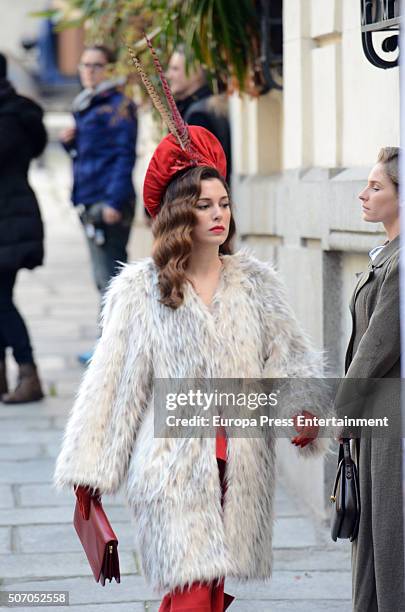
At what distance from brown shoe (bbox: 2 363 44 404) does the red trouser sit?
4641mm

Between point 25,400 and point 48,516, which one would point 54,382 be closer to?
point 25,400

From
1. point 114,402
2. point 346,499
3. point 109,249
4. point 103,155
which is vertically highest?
point 103,155

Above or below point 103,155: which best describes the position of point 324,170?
A: below

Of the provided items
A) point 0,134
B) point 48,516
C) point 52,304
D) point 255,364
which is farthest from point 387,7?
point 52,304

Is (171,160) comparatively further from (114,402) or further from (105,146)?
(105,146)

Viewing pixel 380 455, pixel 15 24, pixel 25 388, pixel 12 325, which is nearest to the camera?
pixel 380 455

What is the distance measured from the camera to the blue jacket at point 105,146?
889 cm

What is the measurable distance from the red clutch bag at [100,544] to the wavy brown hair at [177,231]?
65cm

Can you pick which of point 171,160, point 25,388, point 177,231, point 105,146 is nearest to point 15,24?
point 105,146

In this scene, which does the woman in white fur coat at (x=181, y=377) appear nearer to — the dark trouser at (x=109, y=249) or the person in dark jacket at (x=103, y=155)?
the person in dark jacket at (x=103, y=155)

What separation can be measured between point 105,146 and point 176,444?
538cm

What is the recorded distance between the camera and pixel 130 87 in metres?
8.56

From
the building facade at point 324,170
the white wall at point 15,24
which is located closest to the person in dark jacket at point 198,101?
the building facade at point 324,170

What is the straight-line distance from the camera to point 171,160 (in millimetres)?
3938
